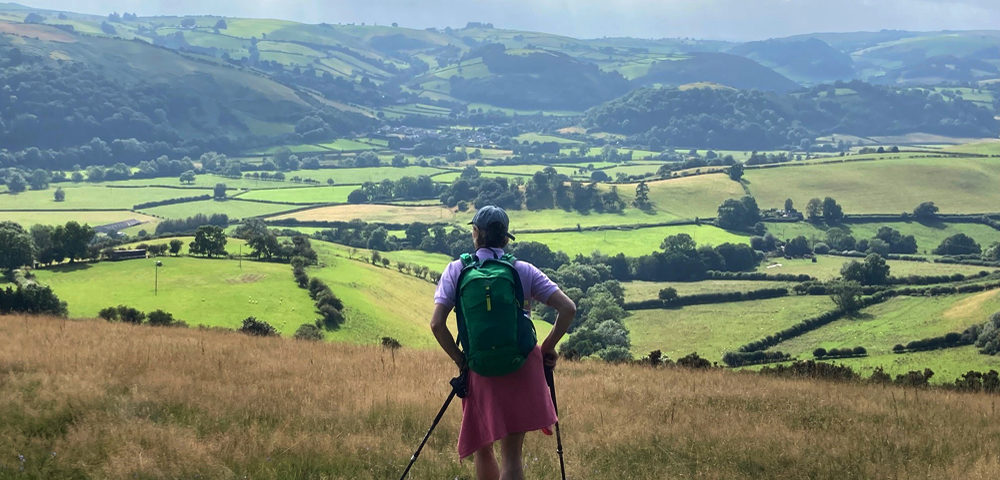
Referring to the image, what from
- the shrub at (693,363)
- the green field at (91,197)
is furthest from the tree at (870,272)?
the green field at (91,197)

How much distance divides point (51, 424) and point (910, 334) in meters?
75.5

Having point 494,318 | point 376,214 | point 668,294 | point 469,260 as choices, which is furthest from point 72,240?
point 376,214

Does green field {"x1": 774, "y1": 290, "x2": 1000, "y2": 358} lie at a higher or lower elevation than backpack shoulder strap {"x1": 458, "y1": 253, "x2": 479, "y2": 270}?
lower

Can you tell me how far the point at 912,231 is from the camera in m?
141

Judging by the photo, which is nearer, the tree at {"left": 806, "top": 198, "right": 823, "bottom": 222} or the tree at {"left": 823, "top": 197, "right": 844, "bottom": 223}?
the tree at {"left": 823, "top": 197, "right": 844, "bottom": 223}

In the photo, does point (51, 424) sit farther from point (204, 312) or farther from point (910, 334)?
point (910, 334)

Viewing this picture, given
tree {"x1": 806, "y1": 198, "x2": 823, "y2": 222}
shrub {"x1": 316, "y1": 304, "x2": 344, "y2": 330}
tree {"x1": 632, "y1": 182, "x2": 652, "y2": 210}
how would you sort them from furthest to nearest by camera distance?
tree {"x1": 632, "y1": 182, "x2": 652, "y2": 210}, tree {"x1": 806, "y1": 198, "x2": 823, "y2": 222}, shrub {"x1": 316, "y1": 304, "x2": 344, "y2": 330}

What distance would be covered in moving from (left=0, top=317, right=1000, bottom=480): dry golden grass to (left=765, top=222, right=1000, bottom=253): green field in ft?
437

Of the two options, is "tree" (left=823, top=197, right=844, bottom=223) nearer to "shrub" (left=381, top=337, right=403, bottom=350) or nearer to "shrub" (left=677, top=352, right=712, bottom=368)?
"shrub" (left=677, top=352, right=712, bottom=368)

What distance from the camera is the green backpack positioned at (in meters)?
7.21

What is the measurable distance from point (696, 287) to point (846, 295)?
72.0ft

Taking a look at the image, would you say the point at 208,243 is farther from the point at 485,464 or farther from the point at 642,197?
the point at 642,197

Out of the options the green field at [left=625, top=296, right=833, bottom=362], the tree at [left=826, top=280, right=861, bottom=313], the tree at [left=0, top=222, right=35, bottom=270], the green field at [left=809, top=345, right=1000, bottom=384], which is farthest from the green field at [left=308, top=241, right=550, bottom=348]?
the tree at [left=826, top=280, right=861, bottom=313]

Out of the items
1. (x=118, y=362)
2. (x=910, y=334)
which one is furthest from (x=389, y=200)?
(x=118, y=362)
